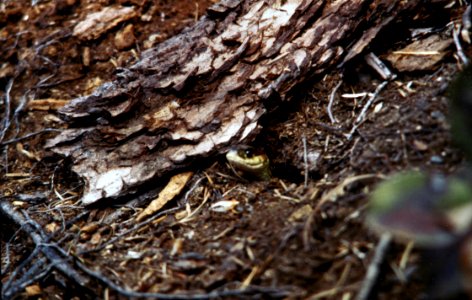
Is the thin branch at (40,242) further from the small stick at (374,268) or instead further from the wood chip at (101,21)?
the wood chip at (101,21)

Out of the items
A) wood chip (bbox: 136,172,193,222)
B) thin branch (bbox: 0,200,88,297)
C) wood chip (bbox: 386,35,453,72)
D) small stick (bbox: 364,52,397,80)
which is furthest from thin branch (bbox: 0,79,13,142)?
wood chip (bbox: 386,35,453,72)

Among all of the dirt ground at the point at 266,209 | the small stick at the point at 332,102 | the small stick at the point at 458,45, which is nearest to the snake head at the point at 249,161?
the dirt ground at the point at 266,209

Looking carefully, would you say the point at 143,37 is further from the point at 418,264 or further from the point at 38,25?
the point at 418,264

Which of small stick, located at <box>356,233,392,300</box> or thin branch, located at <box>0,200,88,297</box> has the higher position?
thin branch, located at <box>0,200,88,297</box>

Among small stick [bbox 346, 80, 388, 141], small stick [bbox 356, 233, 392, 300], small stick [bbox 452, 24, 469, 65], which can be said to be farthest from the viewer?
small stick [bbox 346, 80, 388, 141]

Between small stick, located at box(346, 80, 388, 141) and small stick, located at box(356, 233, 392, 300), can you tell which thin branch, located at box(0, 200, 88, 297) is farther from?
small stick, located at box(346, 80, 388, 141)

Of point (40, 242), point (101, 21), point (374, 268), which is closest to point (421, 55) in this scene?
point (374, 268)

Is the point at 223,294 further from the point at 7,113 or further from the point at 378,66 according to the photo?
the point at 7,113
